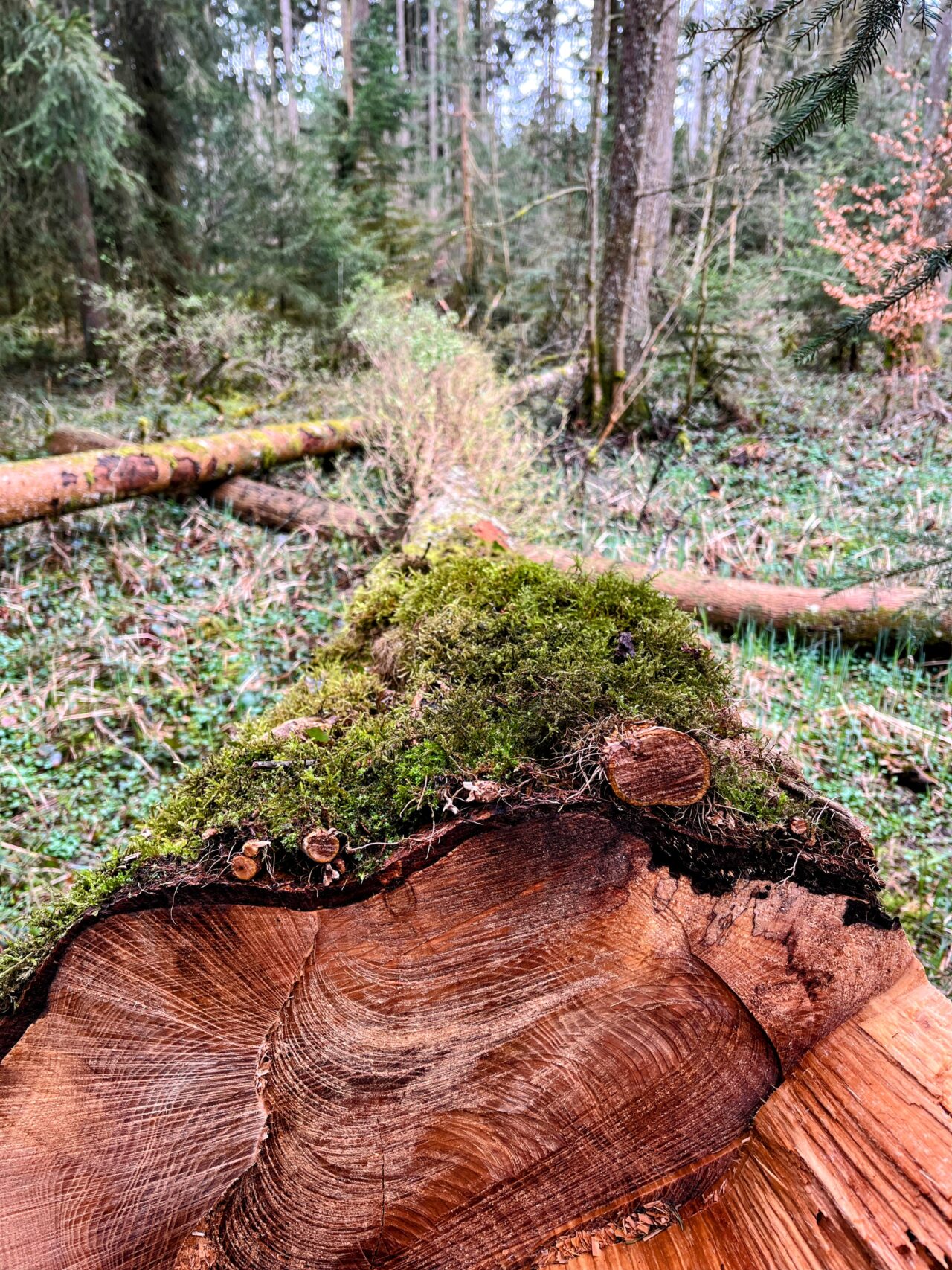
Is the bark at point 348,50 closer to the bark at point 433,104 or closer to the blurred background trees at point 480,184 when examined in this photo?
the blurred background trees at point 480,184

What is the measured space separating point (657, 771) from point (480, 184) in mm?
13873

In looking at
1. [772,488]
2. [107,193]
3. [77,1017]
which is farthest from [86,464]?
[107,193]

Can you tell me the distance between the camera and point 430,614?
7.07 ft

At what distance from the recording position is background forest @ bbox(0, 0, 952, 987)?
331 cm

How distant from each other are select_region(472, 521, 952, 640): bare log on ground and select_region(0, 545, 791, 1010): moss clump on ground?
1.84 m

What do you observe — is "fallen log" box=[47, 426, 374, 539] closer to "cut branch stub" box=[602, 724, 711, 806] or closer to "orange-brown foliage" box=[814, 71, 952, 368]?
"cut branch stub" box=[602, 724, 711, 806]

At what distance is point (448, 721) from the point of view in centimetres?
142

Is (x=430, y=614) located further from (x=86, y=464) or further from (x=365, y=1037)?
(x=86, y=464)

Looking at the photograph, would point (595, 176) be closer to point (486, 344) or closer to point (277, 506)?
point (486, 344)

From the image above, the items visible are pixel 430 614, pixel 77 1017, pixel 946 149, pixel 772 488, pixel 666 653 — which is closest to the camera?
pixel 77 1017

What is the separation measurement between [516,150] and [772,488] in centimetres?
1071

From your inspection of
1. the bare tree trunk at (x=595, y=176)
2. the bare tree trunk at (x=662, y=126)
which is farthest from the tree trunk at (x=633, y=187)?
the bare tree trunk at (x=595, y=176)

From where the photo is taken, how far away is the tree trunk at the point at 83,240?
8227 mm

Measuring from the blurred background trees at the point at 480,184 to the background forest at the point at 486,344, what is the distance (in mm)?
54
